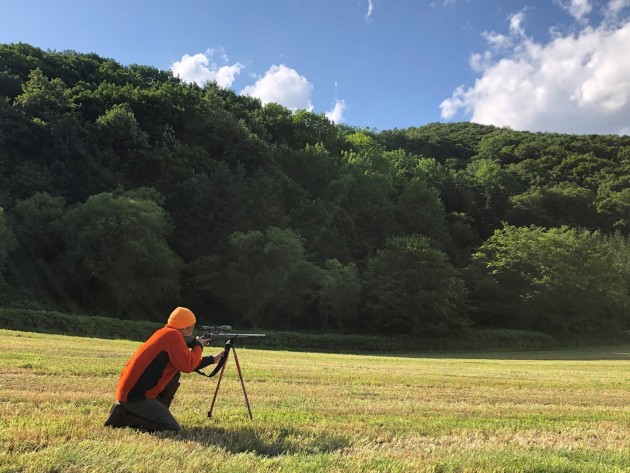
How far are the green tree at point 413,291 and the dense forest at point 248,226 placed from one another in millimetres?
160

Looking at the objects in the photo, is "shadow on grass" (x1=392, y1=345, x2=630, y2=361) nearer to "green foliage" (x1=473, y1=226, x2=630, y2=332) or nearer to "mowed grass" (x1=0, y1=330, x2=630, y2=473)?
"green foliage" (x1=473, y1=226, x2=630, y2=332)

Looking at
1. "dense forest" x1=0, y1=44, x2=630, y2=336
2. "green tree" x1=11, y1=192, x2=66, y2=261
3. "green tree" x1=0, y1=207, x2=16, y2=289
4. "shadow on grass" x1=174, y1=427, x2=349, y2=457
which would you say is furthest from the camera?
"green tree" x1=11, y1=192, x2=66, y2=261

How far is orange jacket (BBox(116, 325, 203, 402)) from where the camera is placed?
5.32 m

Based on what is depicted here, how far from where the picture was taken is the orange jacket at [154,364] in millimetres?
5324

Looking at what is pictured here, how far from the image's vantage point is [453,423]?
6.91m

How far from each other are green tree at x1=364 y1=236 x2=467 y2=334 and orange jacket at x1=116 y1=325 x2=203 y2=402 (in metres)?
40.6

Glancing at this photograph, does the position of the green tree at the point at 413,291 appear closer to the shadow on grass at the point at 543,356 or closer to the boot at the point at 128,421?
the shadow on grass at the point at 543,356

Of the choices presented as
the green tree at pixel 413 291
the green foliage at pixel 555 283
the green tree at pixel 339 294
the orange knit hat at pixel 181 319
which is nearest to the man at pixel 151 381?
the orange knit hat at pixel 181 319

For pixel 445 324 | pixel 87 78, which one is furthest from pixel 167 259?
pixel 87 78

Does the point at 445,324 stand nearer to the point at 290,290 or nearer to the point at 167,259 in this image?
the point at 290,290

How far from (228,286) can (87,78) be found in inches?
1660

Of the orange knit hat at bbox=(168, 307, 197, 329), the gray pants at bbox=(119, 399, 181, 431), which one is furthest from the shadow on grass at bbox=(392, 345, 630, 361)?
the gray pants at bbox=(119, 399, 181, 431)

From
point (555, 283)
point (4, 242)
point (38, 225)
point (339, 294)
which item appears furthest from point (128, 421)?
point (555, 283)

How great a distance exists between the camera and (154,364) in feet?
17.6
